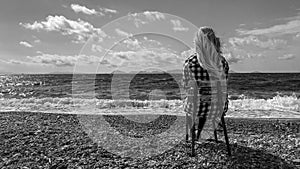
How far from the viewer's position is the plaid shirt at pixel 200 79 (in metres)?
4.33

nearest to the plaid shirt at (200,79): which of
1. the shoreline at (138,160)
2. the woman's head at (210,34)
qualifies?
the woman's head at (210,34)

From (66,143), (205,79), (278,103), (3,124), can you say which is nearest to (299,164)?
(205,79)

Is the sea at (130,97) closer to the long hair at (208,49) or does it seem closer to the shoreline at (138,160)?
the shoreline at (138,160)

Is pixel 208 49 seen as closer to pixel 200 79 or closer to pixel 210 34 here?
pixel 210 34

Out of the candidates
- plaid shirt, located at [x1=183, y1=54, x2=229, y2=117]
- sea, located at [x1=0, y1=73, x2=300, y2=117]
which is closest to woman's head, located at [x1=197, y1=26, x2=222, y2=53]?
plaid shirt, located at [x1=183, y1=54, x2=229, y2=117]

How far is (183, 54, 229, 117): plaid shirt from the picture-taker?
14.2 ft

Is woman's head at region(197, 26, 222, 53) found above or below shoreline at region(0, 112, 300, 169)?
above

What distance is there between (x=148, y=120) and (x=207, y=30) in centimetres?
477

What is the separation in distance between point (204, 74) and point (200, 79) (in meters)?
0.10

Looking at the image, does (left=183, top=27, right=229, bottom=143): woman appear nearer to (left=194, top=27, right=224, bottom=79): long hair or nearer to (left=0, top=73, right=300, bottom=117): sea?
(left=194, top=27, right=224, bottom=79): long hair

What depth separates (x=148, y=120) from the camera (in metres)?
8.45

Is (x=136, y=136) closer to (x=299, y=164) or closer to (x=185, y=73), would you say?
(x=185, y=73)

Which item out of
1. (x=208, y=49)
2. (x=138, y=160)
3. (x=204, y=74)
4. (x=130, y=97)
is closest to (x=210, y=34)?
(x=208, y=49)

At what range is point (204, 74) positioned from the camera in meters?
4.31
